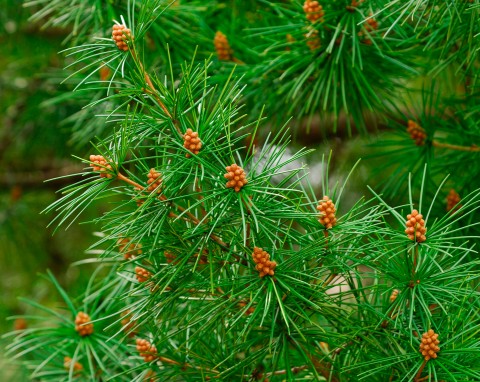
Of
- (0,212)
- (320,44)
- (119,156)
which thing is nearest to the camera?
Answer: (119,156)

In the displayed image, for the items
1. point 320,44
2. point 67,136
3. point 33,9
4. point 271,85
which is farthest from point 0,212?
point 320,44

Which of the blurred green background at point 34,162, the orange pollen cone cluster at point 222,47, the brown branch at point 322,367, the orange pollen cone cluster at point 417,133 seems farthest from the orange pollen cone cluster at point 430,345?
the blurred green background at point 34,162

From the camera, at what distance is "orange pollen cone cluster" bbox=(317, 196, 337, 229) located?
0.79 meters

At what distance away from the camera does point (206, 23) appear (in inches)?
51.8

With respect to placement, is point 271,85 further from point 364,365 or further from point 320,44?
point 364,365

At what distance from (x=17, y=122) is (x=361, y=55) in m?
1.10

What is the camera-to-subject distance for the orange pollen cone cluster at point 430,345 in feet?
2.46

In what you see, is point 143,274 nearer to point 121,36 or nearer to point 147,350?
point 147,350

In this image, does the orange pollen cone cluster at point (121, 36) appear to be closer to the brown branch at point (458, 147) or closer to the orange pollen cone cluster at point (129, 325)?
the orange pollen cone cluster at point (129, 325)

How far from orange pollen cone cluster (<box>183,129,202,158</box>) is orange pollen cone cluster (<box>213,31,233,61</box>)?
52cm

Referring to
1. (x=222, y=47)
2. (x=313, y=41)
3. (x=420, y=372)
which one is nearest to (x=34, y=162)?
(x=222, y=47)

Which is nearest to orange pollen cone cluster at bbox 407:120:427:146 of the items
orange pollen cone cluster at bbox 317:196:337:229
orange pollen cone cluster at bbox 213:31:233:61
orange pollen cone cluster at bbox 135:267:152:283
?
orange pollen cone cluster at bbox 213:31:233:61

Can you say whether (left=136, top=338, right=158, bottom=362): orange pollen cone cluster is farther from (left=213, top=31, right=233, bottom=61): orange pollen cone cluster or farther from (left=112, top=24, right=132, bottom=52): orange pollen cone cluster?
(left=213, top=31, right=233, bottom=61): orange pollen cone cluster

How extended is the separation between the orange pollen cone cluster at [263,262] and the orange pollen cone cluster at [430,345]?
0.55 ft
